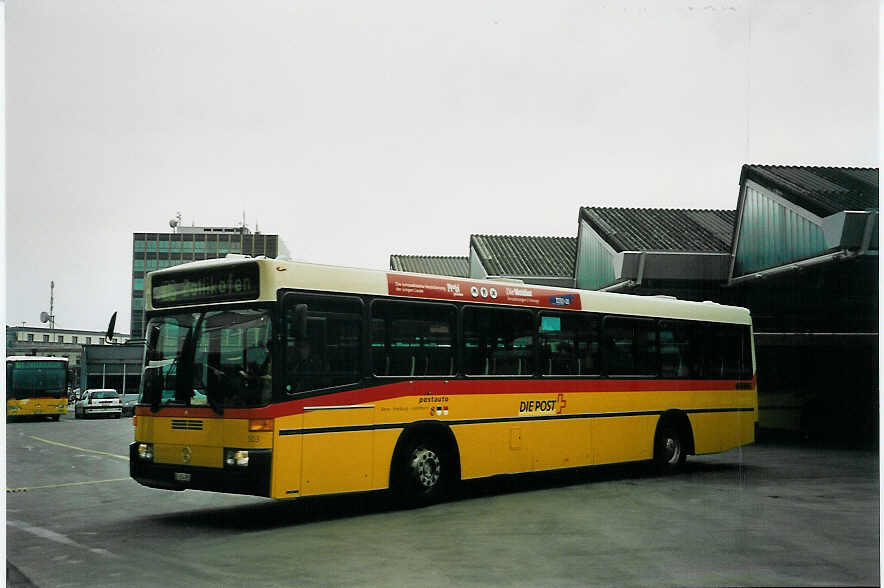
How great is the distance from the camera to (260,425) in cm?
Answer: 935

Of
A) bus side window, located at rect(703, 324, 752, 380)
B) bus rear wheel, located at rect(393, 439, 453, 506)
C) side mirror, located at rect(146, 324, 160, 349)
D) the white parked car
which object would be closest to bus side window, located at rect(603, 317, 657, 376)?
bus side window, located at rect(703, 324, 752, 380)

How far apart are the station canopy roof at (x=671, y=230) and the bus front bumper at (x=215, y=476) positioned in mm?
12823

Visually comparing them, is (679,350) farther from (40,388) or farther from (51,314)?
(40,388)

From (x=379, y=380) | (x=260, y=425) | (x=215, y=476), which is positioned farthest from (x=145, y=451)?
(x=379, y=380)

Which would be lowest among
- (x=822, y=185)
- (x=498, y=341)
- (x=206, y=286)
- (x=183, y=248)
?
(x=498, y=341)

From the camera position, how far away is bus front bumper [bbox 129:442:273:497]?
927cm

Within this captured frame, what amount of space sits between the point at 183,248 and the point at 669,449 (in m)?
7.89

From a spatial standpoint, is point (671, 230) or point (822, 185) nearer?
point (822, 185)

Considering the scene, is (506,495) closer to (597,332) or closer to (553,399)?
(553,399)

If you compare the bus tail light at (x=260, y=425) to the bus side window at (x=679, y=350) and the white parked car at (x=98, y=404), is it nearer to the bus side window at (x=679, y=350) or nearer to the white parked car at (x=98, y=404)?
the bus side window at (x=679, y=350)

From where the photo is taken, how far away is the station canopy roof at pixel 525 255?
26.4 metres

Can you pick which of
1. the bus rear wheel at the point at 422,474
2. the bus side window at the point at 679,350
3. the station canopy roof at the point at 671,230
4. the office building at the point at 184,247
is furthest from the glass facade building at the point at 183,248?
the station canopy roof at the point at 671,230

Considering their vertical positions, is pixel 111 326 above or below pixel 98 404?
above

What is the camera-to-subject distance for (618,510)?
1055 cm
